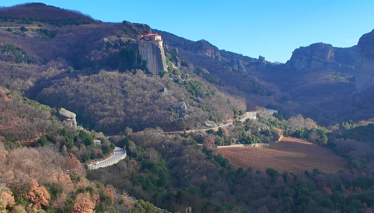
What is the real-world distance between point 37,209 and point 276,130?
135ft

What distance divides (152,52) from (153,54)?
1.48 ft

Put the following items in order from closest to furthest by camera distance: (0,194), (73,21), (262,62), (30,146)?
(0,194) < (30,146) < (73,21) < (262,62)

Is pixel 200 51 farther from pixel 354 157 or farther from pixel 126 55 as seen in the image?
pixel 354 157

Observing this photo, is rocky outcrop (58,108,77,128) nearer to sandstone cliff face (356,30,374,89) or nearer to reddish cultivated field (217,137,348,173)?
reddish cultivated field (217,137,348,173)

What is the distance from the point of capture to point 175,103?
5088 cm

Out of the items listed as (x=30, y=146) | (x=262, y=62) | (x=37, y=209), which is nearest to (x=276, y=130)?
(x=30, y=146)

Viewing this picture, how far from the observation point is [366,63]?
87938 millimetres

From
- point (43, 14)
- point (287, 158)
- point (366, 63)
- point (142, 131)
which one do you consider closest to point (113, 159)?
point (142, 131)

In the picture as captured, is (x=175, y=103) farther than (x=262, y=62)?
No

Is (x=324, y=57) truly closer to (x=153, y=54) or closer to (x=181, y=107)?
(x=153, y=54)

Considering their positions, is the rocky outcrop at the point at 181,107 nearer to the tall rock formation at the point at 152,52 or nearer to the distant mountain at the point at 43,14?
the tall rock formation at the point at 152,52

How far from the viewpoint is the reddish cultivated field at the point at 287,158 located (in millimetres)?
41469

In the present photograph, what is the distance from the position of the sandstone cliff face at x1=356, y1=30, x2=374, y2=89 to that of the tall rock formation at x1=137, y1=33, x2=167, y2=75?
4810 centimetres

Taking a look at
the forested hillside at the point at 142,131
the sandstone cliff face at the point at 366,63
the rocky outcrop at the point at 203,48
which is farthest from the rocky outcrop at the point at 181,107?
the rocky outcrop at the point at 203,48
